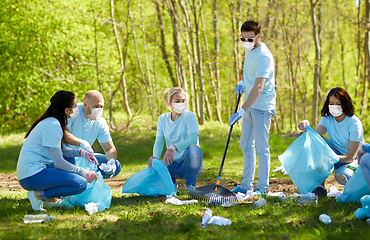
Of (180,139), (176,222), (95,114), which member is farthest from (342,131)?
(95,114)

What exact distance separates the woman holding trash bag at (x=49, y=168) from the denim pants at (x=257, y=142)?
1.91 m

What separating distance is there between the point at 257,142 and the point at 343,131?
3.42ft

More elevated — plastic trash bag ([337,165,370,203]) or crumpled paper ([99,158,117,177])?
crumpled paper ([99,158,117,177])

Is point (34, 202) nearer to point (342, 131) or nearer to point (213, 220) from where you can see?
point (213, 220)

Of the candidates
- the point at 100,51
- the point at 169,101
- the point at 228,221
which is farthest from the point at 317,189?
the point at 100,51

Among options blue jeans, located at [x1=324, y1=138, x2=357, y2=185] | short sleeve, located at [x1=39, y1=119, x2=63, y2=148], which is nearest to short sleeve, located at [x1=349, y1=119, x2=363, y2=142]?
blue jeans, located at [x1=324, y1=138, x2=357, y2=185]

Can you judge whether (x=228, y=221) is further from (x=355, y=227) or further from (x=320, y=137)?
(x=320, y=137)

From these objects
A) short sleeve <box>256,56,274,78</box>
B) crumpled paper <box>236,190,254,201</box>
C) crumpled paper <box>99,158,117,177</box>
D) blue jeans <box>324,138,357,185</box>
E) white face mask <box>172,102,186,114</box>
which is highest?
short sleeve <box>256,56,274,78</box>

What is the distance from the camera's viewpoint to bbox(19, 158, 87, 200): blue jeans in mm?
3672

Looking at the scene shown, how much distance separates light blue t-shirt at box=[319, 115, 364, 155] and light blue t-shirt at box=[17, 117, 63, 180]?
3.19 meters

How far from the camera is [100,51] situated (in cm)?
1517

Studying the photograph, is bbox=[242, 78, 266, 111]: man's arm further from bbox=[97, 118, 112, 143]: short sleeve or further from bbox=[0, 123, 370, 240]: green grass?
bbox=[97, 118, 112, 143]: short sleeve

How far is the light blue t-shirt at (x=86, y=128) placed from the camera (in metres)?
4.29

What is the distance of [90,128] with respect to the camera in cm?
436
